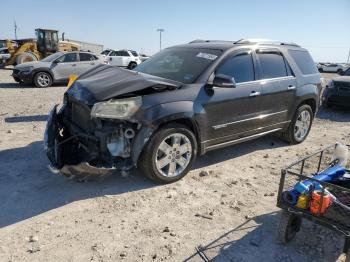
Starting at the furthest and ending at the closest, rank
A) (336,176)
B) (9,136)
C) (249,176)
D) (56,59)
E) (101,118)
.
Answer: (56,59), (9,136), (249,176), (101,118), (336,176)

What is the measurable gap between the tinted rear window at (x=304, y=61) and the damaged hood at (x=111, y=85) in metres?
2.77

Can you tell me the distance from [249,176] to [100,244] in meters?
2.51

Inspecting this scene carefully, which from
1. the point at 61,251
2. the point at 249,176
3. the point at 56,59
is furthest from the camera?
the point at 56,59

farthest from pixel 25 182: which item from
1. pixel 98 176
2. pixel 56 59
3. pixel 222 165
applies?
pixel 56 59

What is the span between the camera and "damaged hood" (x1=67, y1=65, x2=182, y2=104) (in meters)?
4.06

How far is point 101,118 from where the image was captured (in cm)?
397

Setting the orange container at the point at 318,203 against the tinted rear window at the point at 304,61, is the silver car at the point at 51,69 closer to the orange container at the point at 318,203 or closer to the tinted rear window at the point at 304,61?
the tinted rear window at the point at 304,61

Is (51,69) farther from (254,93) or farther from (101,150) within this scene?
(101,150)

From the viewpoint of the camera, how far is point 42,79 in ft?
43.7

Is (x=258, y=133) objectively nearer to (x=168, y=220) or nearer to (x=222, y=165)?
(x=222, y=165)

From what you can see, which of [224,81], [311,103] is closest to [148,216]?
[224,81]

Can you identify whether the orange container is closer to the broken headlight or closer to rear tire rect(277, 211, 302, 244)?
rear tire rect(277, 211, 302, 244)

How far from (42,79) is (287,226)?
12236 mm

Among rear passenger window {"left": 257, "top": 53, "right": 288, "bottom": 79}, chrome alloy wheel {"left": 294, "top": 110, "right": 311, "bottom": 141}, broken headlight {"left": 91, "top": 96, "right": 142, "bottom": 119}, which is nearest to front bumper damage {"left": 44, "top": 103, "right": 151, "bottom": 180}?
broken headlight {"left": 91, "top": 96, "right": 142, "bottom": 119}
